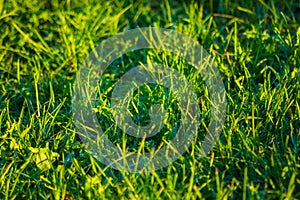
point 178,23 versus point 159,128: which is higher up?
point 178,23

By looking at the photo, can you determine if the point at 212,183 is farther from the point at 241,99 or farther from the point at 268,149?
the point at 241,99

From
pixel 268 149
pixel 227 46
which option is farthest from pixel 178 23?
pixel 268 149

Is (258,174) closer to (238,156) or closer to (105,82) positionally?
(238,156)

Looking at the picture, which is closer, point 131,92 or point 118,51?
point 131,92

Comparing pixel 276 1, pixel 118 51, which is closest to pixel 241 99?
pixel 118 51

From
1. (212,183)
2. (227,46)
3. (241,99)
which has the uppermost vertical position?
(227,46)

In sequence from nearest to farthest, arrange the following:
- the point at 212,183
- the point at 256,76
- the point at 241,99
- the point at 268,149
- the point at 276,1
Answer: the point at 212,183, the point at 268,149, the point at 241,99, the point at 256,76, the point at 276,1

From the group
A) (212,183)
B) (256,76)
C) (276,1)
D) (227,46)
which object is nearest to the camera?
(212,183)
